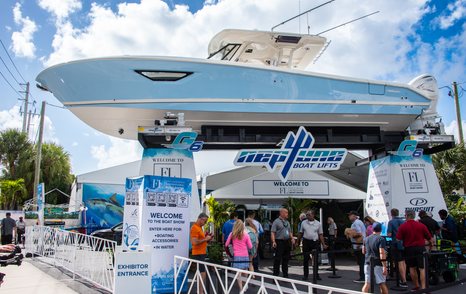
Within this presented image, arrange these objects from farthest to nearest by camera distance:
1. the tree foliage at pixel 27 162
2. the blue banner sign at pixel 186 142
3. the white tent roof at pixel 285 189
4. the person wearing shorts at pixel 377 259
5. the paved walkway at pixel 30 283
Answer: the tree foliage at pixel 27 162 → the white tent roof at pixel 285 189 → the blue banner sign at pixel 186 142 → the paved walkway at pixel 30 283 → the person wearing shorts at pixel 377 259

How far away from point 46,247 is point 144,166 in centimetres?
513

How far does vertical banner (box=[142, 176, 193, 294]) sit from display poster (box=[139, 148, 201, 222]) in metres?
2.51

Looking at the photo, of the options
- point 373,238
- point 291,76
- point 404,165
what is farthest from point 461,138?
point 373,238

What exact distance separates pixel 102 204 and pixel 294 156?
13538mm

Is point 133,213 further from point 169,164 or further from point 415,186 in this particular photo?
point 415,186

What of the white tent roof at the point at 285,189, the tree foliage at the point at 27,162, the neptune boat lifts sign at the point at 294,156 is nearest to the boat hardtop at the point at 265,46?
the neptune boat lifts sign at the point at 294,156

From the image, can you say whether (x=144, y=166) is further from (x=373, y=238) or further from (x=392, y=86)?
(x=392, y=86)

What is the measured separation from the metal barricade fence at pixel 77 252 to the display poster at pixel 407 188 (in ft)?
22.9

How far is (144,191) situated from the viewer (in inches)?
263

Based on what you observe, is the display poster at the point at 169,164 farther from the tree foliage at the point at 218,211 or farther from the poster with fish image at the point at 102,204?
the poster with fish image at the point at 102,204

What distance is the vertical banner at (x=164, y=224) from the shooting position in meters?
6.69

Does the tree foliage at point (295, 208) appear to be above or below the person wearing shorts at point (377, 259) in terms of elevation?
above

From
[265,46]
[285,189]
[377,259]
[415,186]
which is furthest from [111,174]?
[377,259]

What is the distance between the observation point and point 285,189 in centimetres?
1417
